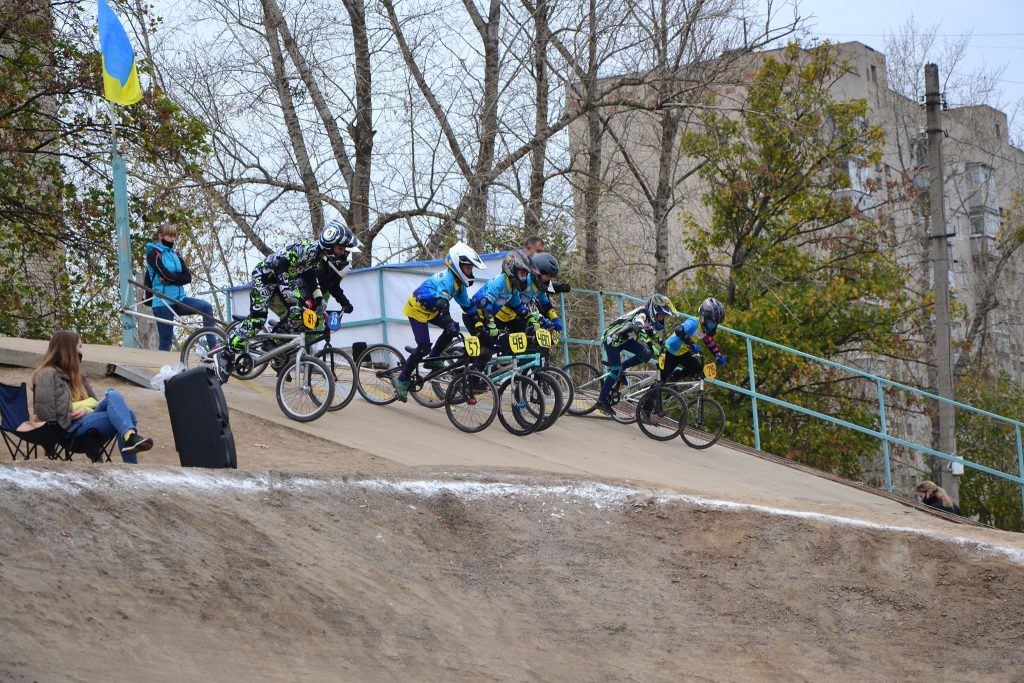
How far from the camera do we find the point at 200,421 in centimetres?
886

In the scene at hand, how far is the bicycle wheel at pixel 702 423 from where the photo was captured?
587 inches

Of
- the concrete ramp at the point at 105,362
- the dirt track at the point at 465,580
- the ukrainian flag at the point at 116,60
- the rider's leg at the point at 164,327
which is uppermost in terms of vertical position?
the ukrainian flag at the point at 116,60

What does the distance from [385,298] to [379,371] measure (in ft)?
9.86

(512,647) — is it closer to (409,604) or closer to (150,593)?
(409,604)

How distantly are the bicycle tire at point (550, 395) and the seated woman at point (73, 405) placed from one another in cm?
503

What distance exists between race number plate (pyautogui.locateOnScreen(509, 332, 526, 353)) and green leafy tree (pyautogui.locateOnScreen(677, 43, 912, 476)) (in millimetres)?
13988

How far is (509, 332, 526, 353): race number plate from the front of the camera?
42.5 ft

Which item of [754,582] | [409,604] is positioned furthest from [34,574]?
[754,582]

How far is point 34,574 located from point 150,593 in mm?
606

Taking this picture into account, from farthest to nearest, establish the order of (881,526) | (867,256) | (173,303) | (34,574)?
(867,256), (173,303), (881,526), (34,574)

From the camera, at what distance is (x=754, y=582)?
27.7 ft

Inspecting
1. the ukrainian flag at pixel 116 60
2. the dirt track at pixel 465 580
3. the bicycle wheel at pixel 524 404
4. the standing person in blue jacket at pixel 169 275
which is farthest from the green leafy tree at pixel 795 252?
the dirt track at pixel 465 580

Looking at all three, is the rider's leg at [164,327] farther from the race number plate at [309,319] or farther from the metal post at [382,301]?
the race number plate at [309,319]

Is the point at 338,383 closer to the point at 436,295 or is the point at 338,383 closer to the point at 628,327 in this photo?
the point at 436,295
